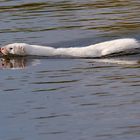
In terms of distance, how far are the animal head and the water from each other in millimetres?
219

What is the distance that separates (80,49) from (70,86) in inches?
95.2

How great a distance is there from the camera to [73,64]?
1298 cm

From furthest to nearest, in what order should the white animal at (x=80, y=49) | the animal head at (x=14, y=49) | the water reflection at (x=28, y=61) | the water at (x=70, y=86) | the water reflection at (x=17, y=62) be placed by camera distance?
the animal head at (x=14, y=49) < the water reflection at (x=17, y=62) < the white animal at (x=80, y=49) < the water reflection at (x=28, y=61) < the water at (x=70, y=86)

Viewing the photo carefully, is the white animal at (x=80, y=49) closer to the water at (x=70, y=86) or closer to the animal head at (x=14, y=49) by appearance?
the animal head at (x=14, y=49)

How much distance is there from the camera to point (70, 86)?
11227mm

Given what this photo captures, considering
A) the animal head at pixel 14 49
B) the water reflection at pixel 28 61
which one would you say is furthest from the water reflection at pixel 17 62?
the animal head at pixel 14 49

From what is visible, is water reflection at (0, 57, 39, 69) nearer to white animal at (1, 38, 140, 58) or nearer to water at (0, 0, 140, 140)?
water at (0, 0, 140, 140)

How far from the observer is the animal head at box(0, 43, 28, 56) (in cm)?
1421

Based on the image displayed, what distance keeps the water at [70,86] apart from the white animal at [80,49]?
0.18 m

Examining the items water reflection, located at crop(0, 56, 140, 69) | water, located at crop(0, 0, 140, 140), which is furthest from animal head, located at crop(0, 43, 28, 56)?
water, located at crop(0, 0, 140, 140)

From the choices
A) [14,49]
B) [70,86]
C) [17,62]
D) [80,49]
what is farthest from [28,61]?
[70,86]

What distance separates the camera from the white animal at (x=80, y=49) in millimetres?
13086

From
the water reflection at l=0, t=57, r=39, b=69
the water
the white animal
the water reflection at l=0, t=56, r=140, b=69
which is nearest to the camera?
the water

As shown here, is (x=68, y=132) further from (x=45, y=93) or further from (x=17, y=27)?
(x=17, y=27)
